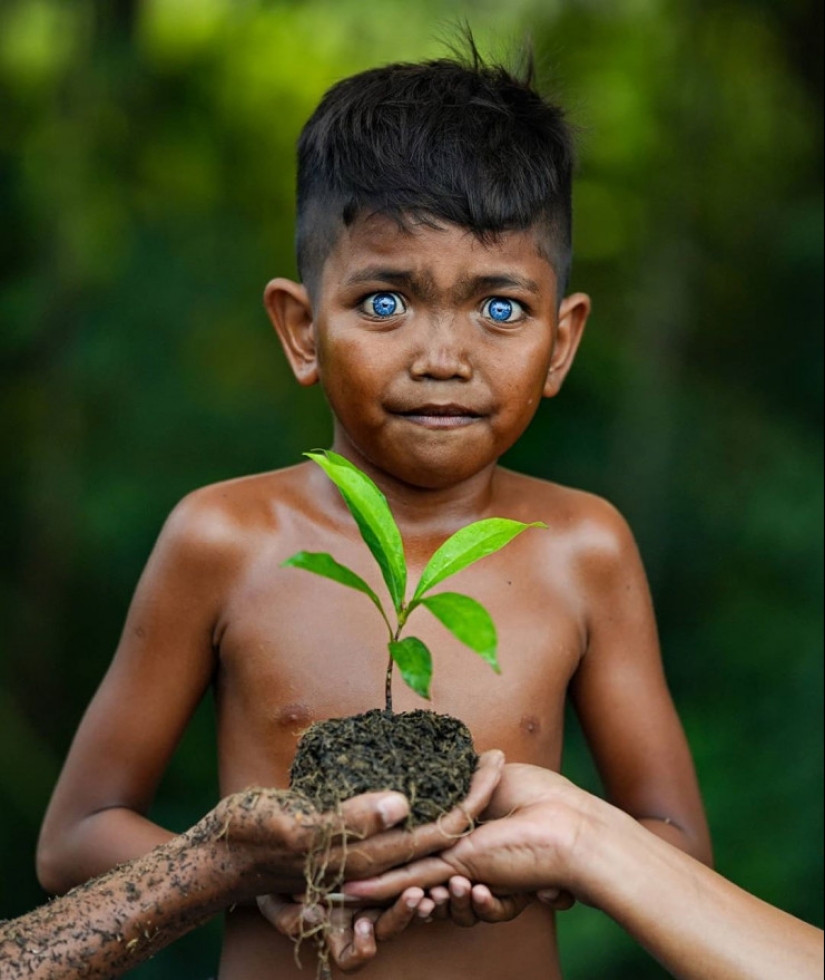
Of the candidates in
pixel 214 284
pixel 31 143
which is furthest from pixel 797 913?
pixel 31 143

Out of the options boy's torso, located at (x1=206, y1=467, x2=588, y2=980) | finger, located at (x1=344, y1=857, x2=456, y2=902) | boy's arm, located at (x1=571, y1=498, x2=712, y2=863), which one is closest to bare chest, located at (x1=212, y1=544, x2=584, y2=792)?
boy's torso, located at (x1=206, y1=467, x2=588, y2=980)

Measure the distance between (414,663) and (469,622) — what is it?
83 millimetres

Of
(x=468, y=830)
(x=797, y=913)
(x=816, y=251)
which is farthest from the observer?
(x=816, y=251)

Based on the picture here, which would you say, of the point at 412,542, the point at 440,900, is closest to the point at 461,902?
the point at 440,900

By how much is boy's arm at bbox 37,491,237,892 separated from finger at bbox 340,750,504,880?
1.70 ft

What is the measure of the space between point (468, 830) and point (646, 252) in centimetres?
236

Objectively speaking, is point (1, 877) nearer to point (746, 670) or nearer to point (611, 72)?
point (746, 670)

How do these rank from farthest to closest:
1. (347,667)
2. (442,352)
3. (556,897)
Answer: (347,667), (442,352), (556,897)

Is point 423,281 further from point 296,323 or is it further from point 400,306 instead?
point 296,323

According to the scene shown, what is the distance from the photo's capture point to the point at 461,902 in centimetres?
172

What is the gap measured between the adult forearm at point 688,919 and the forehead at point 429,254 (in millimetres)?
739

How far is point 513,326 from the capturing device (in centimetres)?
197

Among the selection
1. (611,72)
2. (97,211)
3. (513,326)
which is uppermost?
(611,72)

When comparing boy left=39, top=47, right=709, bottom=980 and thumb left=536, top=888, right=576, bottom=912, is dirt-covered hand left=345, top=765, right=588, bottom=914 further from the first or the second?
boy left=39, top=47, right=709, bottom=980
